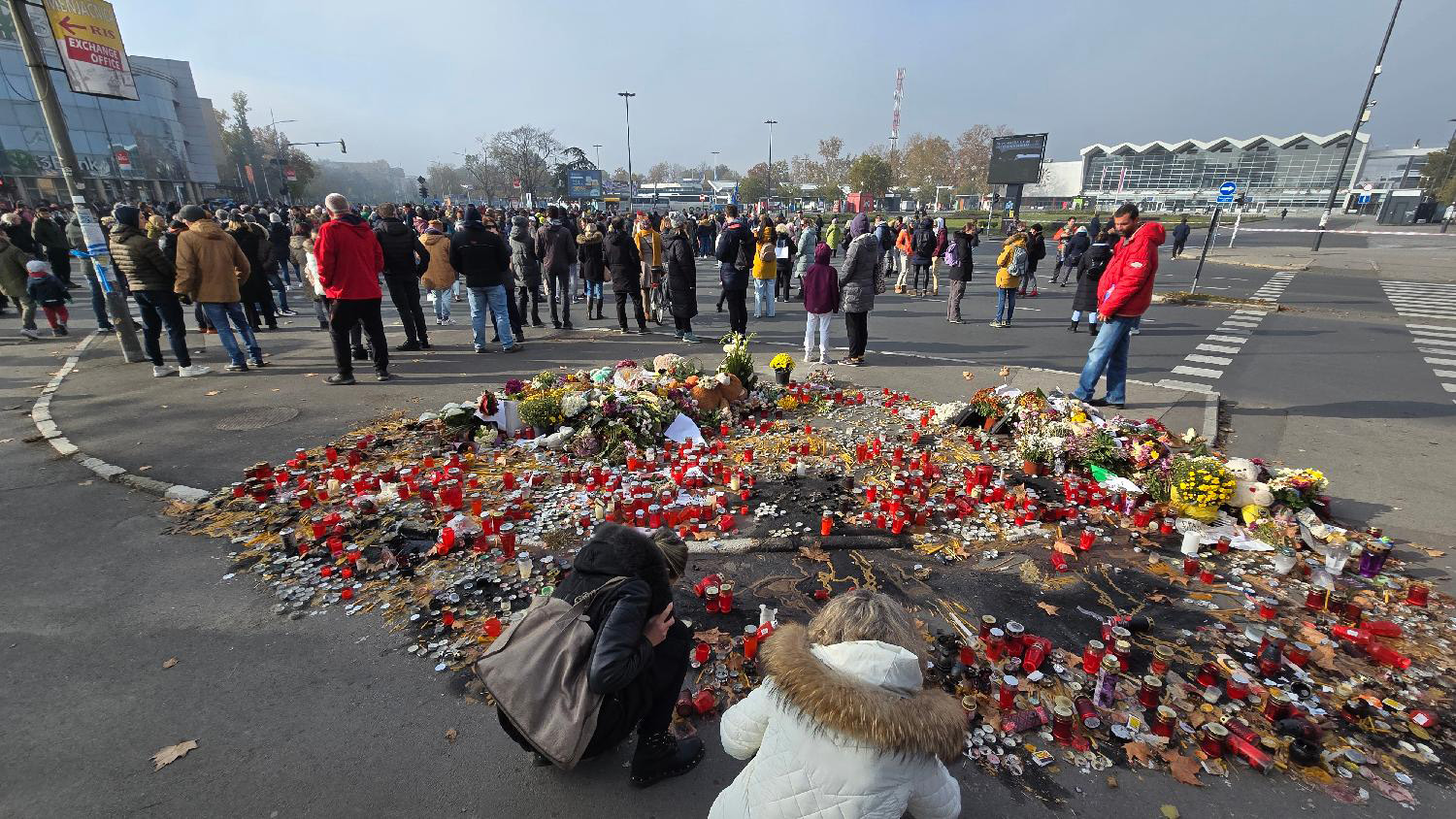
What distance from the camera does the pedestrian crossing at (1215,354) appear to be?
29.5ft

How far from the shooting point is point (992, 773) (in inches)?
111

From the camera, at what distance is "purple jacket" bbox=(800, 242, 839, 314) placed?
29.7 ft

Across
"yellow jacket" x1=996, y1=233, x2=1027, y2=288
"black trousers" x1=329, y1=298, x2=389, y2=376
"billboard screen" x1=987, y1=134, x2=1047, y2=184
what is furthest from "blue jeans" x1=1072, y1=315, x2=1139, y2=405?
"billboard screen" x1=987, y1=134, x2=1047, y2=184

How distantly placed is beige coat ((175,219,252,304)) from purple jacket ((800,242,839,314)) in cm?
809

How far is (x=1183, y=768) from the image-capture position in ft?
9.28

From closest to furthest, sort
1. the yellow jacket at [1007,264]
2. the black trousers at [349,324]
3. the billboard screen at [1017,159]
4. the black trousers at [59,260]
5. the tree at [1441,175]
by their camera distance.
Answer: the black trousers at [349,324]
the yellow jacket at [1007,264]
the black trousers at [59,260]
the billboard screen at [1017,159]
the tree at [1441,175]

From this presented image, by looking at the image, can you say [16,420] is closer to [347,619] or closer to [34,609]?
[34,609]

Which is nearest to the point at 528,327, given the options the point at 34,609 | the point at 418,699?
the point at 34,609

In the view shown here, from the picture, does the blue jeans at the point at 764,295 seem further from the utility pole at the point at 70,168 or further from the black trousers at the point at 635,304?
the utility pole at the point at 70,168

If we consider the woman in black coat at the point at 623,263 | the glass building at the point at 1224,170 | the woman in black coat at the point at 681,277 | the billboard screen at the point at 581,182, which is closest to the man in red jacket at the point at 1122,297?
the woman in black coat at the point at 681,277

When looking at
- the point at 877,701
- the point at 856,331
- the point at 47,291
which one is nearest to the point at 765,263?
the point at 856,331

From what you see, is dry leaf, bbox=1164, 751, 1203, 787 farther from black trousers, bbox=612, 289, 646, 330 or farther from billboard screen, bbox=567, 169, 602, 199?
billboard screen, bbox=567, 169, 602, 199

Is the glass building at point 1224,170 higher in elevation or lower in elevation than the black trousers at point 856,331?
higher

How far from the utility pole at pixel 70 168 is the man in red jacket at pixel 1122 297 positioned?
12854 mm
